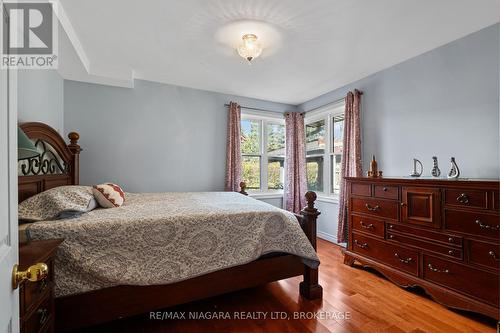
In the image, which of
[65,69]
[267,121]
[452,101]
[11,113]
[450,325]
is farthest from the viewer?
[267,121]

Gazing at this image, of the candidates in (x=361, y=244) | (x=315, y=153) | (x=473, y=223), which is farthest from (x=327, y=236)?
(x=473, y=223)

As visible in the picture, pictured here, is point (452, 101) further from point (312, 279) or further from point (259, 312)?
point (259, 312)

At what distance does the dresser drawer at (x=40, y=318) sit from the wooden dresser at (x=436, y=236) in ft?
8.90

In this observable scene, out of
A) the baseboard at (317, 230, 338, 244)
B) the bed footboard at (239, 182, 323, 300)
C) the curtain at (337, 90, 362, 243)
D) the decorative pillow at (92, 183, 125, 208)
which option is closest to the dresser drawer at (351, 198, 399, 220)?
the curtain at (337, 90, 362, 243)

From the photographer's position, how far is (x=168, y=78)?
3299 millimetres

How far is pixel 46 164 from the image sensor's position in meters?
2.31

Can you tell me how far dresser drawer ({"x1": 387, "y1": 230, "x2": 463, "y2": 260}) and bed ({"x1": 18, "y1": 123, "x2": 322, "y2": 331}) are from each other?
0.92m

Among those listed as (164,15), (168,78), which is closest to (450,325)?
(164,15)

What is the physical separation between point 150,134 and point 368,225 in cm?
313

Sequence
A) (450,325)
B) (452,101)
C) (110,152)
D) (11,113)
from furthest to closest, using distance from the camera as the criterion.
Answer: (110,152)
(452,101)
(450,325)
(11,113)

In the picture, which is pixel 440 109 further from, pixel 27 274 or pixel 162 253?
pixel 27 274

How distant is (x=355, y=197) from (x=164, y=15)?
270 centimetres

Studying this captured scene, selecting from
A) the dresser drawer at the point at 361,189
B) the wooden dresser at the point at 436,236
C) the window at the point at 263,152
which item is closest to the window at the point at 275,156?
the window at the point at 263,152

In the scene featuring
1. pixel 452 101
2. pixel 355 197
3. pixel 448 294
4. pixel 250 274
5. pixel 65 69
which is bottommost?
pixel 448 294
